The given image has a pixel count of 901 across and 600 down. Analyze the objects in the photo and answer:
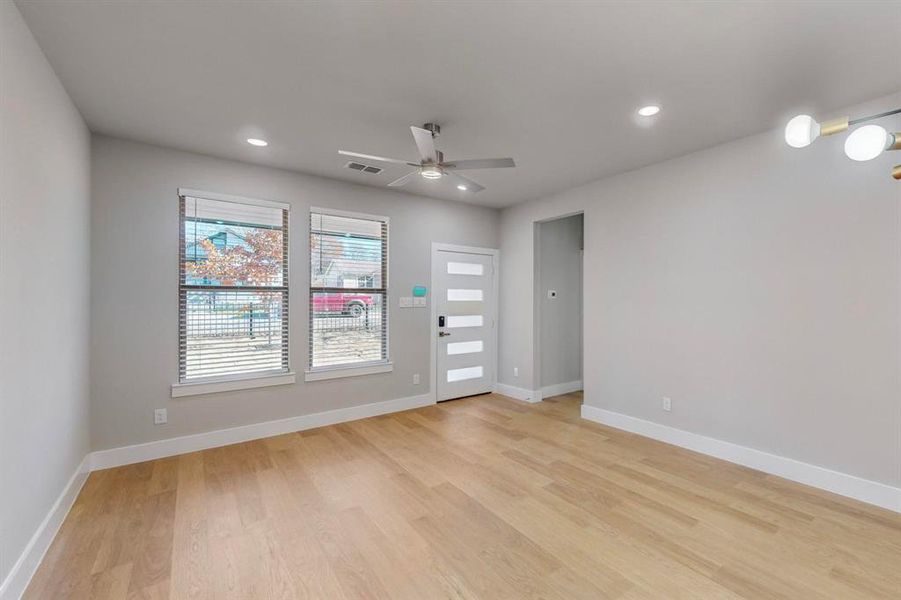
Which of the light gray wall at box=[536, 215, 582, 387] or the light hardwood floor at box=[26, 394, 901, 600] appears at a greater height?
the light gray wall at box=[536, 215, 582, 387]

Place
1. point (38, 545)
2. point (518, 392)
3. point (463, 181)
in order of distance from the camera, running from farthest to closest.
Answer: point (518, 392) → point (463, 181) → point (38, 545)

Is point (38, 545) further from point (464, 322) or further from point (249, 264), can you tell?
point (464, 322)

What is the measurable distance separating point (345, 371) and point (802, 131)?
4.17 meters

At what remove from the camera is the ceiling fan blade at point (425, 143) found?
8.21ft

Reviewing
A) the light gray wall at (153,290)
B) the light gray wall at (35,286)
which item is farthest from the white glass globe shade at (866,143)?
the light gray wall at (153,290)

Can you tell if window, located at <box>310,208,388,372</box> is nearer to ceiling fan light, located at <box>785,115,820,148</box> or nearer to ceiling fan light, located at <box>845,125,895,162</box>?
ceiling fan light, located at <box>785,115,820,148</box>

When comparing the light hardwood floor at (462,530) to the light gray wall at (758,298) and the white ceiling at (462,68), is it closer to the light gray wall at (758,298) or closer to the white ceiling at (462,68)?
the light gray wall at (758,298)

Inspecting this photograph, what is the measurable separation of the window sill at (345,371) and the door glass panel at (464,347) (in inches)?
37.2

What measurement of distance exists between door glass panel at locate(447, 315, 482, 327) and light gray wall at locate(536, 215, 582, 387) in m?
0.88

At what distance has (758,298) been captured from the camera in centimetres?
320

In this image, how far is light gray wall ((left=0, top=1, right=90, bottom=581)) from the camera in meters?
1.74

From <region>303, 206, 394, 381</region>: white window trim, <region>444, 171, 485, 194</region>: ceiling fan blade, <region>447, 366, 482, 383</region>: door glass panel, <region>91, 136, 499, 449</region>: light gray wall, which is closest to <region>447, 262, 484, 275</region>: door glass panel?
<region>303, 206, 394, 381</region>: white window trim

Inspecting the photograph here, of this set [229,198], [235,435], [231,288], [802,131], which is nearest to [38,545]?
[235,435]

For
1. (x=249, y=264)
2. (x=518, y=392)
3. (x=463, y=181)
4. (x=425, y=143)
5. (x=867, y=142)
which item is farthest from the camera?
(x=518, y=392)
